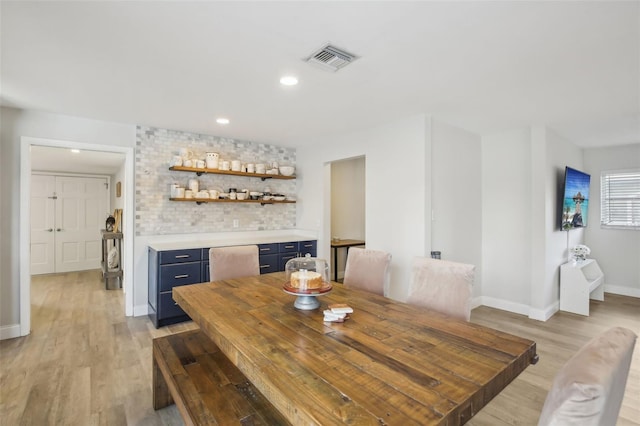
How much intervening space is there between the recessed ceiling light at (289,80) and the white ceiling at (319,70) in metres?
0.08

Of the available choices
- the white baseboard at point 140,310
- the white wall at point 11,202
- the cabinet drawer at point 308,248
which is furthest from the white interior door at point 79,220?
the cabinet drawer at point 308,248

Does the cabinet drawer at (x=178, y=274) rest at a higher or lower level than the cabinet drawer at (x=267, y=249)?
lower

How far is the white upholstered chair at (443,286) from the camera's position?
189 cm

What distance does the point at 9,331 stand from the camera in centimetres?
323

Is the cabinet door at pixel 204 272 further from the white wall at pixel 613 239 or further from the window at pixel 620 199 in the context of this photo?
the window at pixel 620 199

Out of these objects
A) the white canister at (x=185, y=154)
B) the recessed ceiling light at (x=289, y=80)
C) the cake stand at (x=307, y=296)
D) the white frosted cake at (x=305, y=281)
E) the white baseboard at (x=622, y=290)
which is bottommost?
the white baseboard at (x=622, y=290)

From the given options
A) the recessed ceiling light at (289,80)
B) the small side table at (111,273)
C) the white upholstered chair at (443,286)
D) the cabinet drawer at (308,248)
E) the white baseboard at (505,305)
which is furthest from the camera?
the small side table at (111,273)

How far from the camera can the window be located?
16.1ft

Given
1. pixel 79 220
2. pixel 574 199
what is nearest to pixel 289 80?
pixel 574 199

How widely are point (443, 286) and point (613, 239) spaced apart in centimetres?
507

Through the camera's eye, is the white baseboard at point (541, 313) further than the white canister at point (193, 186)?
No

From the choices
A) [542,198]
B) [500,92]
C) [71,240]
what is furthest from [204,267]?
[71,240]

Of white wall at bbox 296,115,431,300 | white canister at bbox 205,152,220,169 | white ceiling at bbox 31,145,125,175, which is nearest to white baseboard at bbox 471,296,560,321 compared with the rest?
white wall at bbox 296,115,431,300

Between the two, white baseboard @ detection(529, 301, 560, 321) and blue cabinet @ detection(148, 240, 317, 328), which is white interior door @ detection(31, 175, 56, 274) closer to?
blue cabinet @ detection(148, 240, 317, 328)
